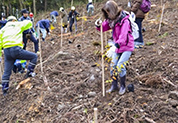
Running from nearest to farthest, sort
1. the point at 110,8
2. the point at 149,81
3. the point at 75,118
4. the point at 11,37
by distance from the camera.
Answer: the point at 110,8 → the point at 75,118 → the point at 149,81 → the point at 11,37

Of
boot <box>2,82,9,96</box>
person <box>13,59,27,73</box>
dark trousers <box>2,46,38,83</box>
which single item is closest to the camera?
dark trousers <box>2,46,38,83</box>

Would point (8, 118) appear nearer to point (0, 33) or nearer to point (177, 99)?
point (0, 33)

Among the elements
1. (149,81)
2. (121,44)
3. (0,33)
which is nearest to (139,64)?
(149,81)

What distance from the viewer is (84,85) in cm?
392

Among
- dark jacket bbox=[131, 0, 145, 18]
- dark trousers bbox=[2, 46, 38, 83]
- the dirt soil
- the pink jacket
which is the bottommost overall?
the dirt soil

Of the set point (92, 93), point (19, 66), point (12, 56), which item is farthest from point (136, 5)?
point (19, 66)

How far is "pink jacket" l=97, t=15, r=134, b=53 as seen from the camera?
287 cm

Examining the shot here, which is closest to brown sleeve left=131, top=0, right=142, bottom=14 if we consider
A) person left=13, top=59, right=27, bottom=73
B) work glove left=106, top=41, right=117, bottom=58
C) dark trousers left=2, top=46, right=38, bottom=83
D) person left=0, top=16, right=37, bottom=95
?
work glove left=106, top=41, right=117, bottom=58

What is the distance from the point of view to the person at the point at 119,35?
2848 mm

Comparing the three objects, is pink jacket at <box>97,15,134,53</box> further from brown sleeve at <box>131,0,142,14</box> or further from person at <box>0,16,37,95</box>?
person at <box>0,16,37,95</box>

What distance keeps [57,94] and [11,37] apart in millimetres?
1946

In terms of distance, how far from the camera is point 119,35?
9.90 feet

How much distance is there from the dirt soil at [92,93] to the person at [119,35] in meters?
Answer: 0.50

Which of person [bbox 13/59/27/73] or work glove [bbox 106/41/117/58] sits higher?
work glove [bbox 106/41/117/58]
